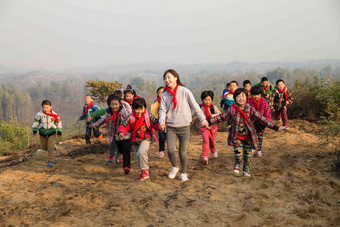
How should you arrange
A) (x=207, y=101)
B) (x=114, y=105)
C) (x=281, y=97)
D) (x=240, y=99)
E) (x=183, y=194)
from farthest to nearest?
(x=281, y=97) < (x=207, y=101) < (x=114, y=105) < (x=240, y=99) < (x=183, y=194)

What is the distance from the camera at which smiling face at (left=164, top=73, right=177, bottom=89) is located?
15.5 ft

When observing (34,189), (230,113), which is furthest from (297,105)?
(34,189)

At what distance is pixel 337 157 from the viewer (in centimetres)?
566

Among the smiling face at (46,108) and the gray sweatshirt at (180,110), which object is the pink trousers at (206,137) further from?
the smiling face at (46,108)

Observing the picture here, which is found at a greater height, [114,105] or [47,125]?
[114,105]

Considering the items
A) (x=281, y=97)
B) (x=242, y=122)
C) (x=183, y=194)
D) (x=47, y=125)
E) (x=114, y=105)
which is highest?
(x=114, y=105)

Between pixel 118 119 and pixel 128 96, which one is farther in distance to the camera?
pixel 128 96

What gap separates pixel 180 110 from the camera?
15.8ft

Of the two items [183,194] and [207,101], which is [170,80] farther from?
[183,194]

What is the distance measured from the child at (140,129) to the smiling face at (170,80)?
0.71 metres

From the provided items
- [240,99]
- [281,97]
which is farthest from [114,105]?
[281,97]

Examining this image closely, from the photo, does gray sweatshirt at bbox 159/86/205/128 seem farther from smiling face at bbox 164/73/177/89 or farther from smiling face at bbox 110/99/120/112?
smiling face at bbox 110/99/120/112

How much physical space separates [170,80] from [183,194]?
2138 millimetres

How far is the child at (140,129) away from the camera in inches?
200
